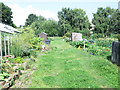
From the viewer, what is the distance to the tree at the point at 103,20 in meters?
49.8

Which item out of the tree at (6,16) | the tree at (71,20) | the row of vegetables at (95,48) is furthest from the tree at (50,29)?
the row of vegetables at (95,48)

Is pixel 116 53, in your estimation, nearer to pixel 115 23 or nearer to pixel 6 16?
pixel 6 16

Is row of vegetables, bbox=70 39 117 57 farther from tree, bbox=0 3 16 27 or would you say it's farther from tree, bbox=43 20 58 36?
tree, bbox=43 20 58 36

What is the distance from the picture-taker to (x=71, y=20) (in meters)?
58.8

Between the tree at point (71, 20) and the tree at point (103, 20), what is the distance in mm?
4812

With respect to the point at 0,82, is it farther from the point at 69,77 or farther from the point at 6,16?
the point at 6,16

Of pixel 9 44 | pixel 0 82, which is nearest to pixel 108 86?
pixel 0 82

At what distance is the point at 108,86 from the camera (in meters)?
4.53

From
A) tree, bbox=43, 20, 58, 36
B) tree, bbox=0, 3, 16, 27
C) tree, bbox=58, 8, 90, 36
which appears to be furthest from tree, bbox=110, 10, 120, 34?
tree, bbox=0, 3, 16, 27

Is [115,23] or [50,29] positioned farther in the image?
[50,29]

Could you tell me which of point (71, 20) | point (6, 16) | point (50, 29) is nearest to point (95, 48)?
point (6, 16)

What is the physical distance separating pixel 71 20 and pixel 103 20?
1448 centimetres

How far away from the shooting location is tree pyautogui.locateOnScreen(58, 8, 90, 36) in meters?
55.9

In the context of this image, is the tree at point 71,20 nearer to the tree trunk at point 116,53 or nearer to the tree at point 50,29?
the tree at point 50,29
